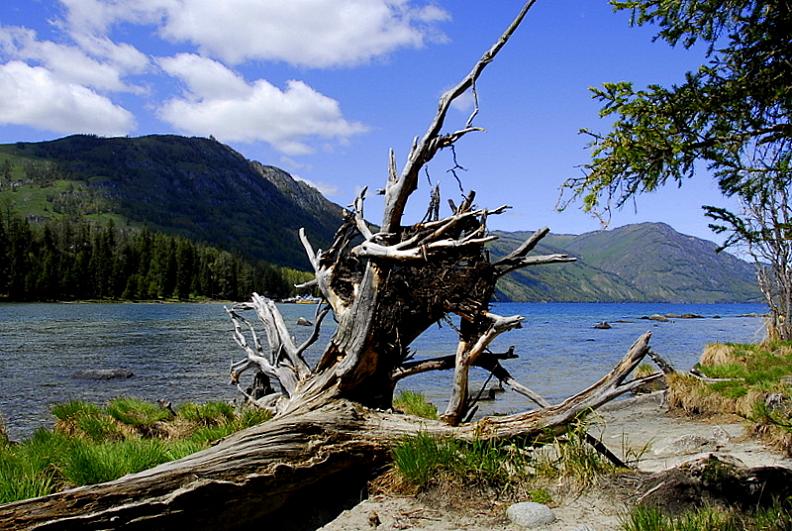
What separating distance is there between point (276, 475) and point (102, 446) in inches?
109

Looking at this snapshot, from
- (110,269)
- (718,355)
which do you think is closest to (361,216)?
(718,355)

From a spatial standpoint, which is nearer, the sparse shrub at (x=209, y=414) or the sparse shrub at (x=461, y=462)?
the sparse shrub at (x=461, y=462)

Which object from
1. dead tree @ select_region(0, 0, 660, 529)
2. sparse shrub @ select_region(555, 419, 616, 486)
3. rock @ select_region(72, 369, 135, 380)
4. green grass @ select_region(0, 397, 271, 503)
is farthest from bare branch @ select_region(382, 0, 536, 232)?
rock @ select_region(72, 369, 135, 380)

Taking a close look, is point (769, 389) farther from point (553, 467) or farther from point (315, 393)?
point (315, 393)

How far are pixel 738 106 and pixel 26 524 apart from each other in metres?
6.81

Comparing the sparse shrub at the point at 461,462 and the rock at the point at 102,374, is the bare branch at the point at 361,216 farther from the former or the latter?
the rock at the point at 102,374

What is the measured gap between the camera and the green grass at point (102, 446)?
5.84m

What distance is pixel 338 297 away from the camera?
8273 millimetres

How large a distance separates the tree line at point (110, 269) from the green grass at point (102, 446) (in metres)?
114

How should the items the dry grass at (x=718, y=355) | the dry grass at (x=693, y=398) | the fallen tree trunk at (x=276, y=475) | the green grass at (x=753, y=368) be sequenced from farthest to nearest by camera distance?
the dry grass at (x=718, y=355) → the dry grass at (x=693, y=398) → the green grass at (x=753, y=368) → the fallen tree trunk at (x=276, y=475)

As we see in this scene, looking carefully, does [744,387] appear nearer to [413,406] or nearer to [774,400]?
[774,400]

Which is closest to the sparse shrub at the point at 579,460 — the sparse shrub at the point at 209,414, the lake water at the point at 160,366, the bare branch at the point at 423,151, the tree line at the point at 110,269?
the bare branch at the point at 423,151

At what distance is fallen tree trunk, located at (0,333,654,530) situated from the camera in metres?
4.11

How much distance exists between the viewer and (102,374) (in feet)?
72.0
